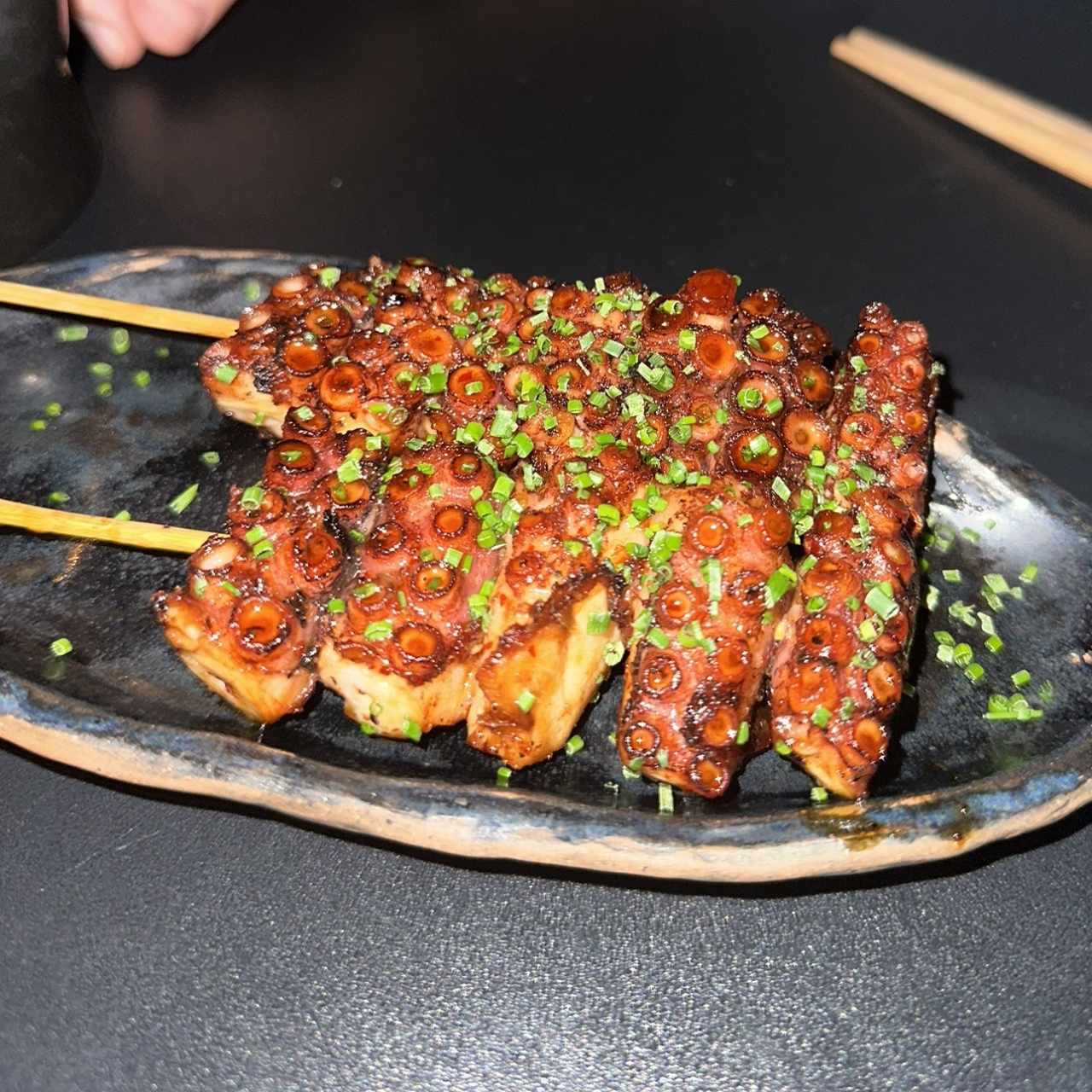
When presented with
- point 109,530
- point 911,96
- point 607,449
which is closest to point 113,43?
point 109,530

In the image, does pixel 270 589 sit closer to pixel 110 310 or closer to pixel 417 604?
pixel 417 604

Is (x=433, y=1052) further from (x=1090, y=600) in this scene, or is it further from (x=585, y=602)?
(x=1090, y=600)

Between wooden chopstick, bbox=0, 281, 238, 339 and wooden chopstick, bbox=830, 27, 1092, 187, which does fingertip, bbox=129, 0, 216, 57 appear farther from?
wooden chopstick, bbox=830, 27, 1092, 187

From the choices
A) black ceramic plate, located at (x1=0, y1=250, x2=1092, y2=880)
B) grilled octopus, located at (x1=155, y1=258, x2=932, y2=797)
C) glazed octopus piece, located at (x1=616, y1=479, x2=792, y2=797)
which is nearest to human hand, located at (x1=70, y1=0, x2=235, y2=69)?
black ceramic plate, located at (x1=0, y1=250, x2=1092, y2=880)

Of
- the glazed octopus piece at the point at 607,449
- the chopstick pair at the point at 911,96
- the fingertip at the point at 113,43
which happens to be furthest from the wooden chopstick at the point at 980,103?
the fingertip at the point at 113,43

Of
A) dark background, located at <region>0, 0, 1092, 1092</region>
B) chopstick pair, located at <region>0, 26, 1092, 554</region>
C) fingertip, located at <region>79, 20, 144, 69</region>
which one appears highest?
fingertip, located at <region>79, 20, 144, 69</region>

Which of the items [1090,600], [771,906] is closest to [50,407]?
[771,906]
